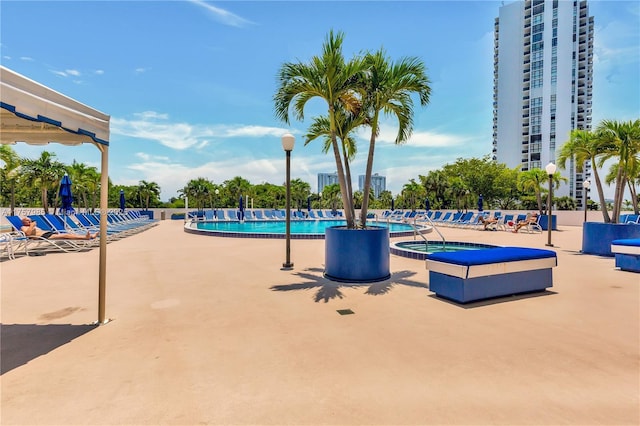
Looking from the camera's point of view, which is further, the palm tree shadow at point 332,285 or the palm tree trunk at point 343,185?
the palm tree trunk at point 343,185

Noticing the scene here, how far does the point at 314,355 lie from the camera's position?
9.81ft

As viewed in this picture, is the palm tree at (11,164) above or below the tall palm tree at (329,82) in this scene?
above

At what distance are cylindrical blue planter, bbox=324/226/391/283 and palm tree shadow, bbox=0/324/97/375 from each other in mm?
3689

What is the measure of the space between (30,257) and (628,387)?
37.2ft

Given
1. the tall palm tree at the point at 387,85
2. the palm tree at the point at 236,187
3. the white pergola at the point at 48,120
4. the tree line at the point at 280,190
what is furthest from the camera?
the palm tree at the point at 236,187

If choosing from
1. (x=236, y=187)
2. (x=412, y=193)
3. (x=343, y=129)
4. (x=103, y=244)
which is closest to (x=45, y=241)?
(x=103, y=244)

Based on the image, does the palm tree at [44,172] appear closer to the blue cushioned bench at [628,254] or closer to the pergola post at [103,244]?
the pergola post at [103,244]

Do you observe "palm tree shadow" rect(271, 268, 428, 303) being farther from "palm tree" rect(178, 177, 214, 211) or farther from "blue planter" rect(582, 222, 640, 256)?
"palm tree" rect(178, 177, 214, 211)

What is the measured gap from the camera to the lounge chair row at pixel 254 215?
25562 mm

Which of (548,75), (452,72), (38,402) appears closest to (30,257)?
(38,402)

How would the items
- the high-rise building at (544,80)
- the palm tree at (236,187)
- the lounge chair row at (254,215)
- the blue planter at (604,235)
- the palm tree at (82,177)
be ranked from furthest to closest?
the high-rise building at (544,80)
the palm tree at (236,187)
the palm tree at (82,177)
the lounge chair row at (254,215)
the blue planter at (604,235)

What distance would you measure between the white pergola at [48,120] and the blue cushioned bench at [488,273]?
173 inches

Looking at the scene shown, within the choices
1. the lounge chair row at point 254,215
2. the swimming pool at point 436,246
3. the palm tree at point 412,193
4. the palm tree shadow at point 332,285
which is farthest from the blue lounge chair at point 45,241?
the palm tree at point 412,193

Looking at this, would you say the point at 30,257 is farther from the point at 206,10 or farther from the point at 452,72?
the point at 452,72
